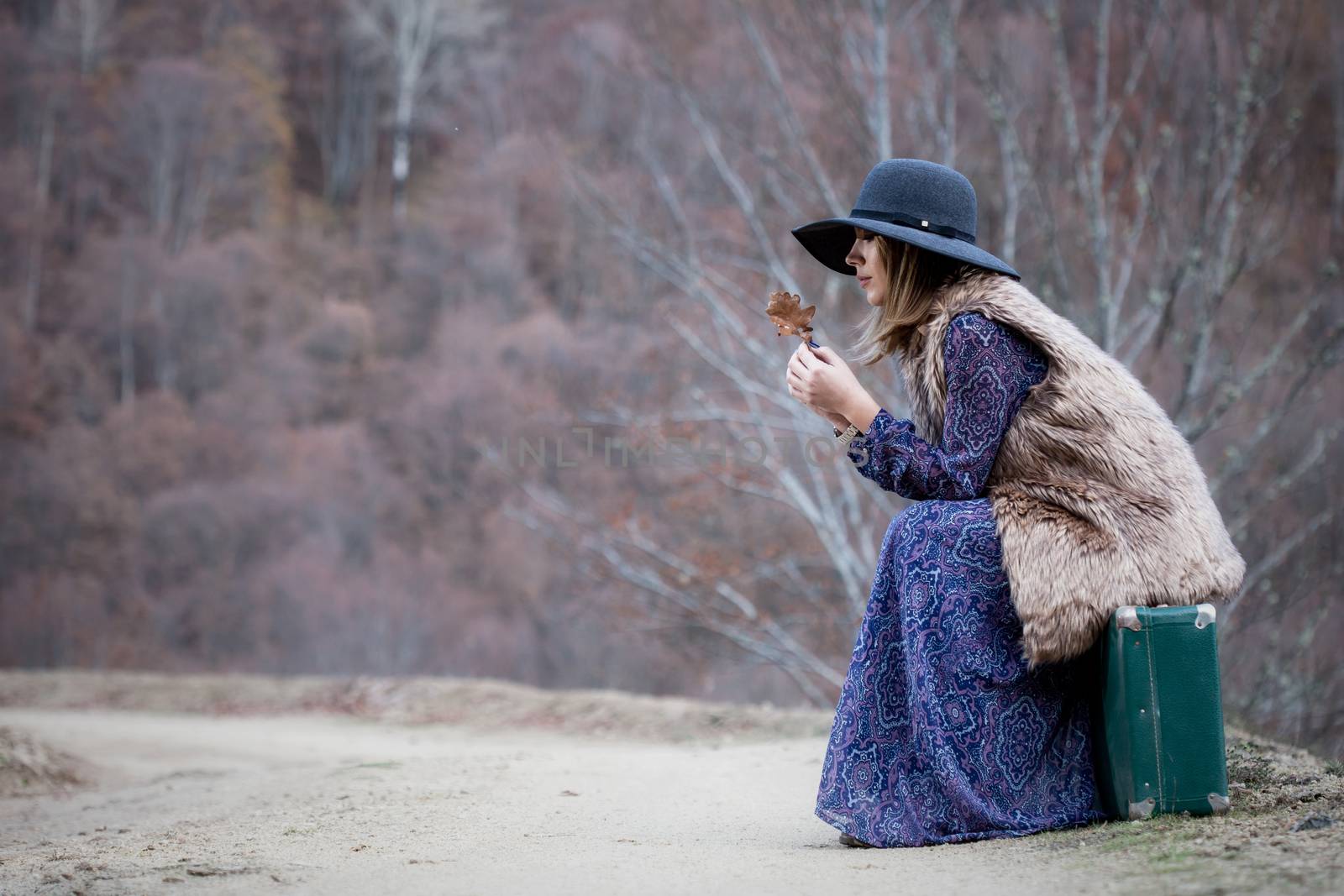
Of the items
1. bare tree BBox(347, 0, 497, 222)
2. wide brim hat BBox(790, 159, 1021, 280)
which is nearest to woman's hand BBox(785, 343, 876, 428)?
wide brim hat BBox(790, 159, 1021, 280)

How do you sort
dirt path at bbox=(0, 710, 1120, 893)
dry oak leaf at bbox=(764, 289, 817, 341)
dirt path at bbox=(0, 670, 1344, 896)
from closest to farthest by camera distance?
dirt path at bbox=(0, 670, 1344, 896) < dirt path at bbox=(0, 710, 1120, 893) < dry oak leaf at bbox=(764, 289, 817, 341)

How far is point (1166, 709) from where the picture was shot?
2701 millimetres

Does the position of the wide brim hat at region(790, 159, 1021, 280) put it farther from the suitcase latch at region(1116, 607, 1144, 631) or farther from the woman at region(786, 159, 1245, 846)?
the suitcase latch at region(1116, 607, 1144, 631)

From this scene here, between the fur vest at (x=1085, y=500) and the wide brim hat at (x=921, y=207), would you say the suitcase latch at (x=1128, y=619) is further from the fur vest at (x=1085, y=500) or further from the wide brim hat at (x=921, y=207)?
the wide brim hat at (x=921, y=207)

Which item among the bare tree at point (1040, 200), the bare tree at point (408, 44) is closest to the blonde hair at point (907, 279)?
the bare tree at point (1040, 200)

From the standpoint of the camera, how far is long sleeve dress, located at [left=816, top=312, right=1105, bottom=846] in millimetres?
2803

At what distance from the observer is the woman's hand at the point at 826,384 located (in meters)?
2.94

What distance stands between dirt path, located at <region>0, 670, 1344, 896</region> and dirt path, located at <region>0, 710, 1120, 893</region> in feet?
0.04

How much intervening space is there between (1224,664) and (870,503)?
10.1ft

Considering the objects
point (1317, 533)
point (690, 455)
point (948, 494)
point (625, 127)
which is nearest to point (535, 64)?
point (625, 127)

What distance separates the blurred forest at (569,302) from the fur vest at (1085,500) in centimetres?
371

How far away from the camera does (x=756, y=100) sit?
879cm

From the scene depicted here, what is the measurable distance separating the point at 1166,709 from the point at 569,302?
23956mm

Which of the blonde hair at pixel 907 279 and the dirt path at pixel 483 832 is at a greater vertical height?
the blonde hair at pixel 907 279
